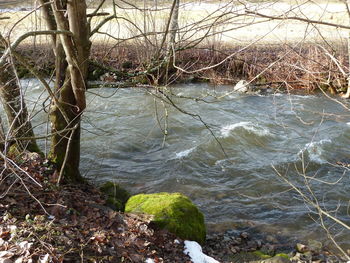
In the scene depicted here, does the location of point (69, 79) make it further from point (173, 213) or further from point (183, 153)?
point (183, 153)

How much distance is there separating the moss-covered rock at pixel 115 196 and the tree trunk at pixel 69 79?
1.61ft

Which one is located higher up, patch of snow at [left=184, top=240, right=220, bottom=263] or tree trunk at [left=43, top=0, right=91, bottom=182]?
tree trunk at [left=43, top=0, right=91, bottom=182]

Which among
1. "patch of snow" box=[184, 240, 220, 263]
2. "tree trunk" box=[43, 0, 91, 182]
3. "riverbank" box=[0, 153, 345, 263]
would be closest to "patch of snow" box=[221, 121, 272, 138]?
"riverbank" box=[0, 153, 345, 263]

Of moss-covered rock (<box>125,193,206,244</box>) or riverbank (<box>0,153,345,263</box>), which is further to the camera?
moss-covered rock (<box>125,193,206,244</box>)

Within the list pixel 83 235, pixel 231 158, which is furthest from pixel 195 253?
pixel 231 158

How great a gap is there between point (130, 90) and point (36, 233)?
9.12m

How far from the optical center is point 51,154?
563cm

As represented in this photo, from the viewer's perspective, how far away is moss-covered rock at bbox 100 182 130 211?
18.2ft

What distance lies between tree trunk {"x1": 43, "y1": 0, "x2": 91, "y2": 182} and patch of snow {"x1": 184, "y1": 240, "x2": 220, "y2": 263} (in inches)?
78.7

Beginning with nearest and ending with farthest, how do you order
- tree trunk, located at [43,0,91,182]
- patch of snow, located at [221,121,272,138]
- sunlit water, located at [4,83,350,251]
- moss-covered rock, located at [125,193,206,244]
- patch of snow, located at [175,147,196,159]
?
tree trunk, located at [43,0,91,182] → moss-covered rock, located at [125,193,206,244] → sunlit water, located at [4,83,350,251] → patch of snow, located at [175,147,196,159] → patch of snow, located at [221,121,272,138]

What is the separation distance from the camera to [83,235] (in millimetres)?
3854

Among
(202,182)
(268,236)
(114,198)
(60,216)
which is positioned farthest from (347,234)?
(60,216)

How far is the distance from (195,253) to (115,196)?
1919 millimetres

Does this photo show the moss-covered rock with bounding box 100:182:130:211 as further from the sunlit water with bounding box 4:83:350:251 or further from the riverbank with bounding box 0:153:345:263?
the sunlit water with bounding box 4:83:350:251
